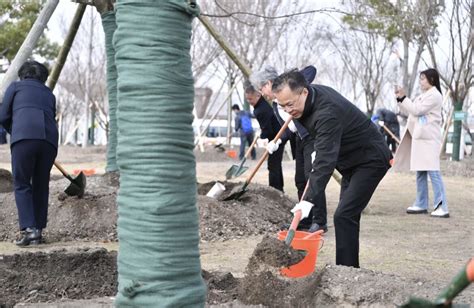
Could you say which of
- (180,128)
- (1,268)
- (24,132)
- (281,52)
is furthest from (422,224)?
(281,52)

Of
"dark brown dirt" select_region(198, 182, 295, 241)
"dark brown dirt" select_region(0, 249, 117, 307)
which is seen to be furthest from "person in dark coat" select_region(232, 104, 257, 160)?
"dark brown dirt" select_region(0, 249, 117, 307)

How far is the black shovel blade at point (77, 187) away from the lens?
784cm

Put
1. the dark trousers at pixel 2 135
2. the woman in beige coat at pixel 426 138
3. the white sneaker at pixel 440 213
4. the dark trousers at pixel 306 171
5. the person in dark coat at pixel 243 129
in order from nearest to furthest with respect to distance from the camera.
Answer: the dark trousers at pixel 306 171 < the woman in beige coat at pixel 426 138 < the white sneaker at pixel 440 213 < the person in dark coat at pixel 243 129 < the dark trousers at pixel 2 135

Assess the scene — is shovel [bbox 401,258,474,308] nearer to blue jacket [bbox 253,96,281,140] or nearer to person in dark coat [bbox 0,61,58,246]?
person in dark coat [bbox 0,61,58,246]

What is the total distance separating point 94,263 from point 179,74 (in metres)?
2.51

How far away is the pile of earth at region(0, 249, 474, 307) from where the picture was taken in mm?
3822

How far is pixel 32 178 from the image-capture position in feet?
23.1

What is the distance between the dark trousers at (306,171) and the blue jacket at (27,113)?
7.85 feet

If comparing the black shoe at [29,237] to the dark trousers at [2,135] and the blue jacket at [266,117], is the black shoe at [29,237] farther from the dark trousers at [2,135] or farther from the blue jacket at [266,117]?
the dark trousers at [2,135]

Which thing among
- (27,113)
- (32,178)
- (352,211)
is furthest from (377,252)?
(27,113)

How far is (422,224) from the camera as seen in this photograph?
8.62 metres

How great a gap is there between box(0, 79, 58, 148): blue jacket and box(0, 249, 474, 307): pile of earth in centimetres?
214

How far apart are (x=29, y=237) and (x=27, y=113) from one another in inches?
45.1

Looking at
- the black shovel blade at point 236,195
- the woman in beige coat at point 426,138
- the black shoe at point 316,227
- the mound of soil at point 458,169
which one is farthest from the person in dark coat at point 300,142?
the mound of soil at point 458,169
